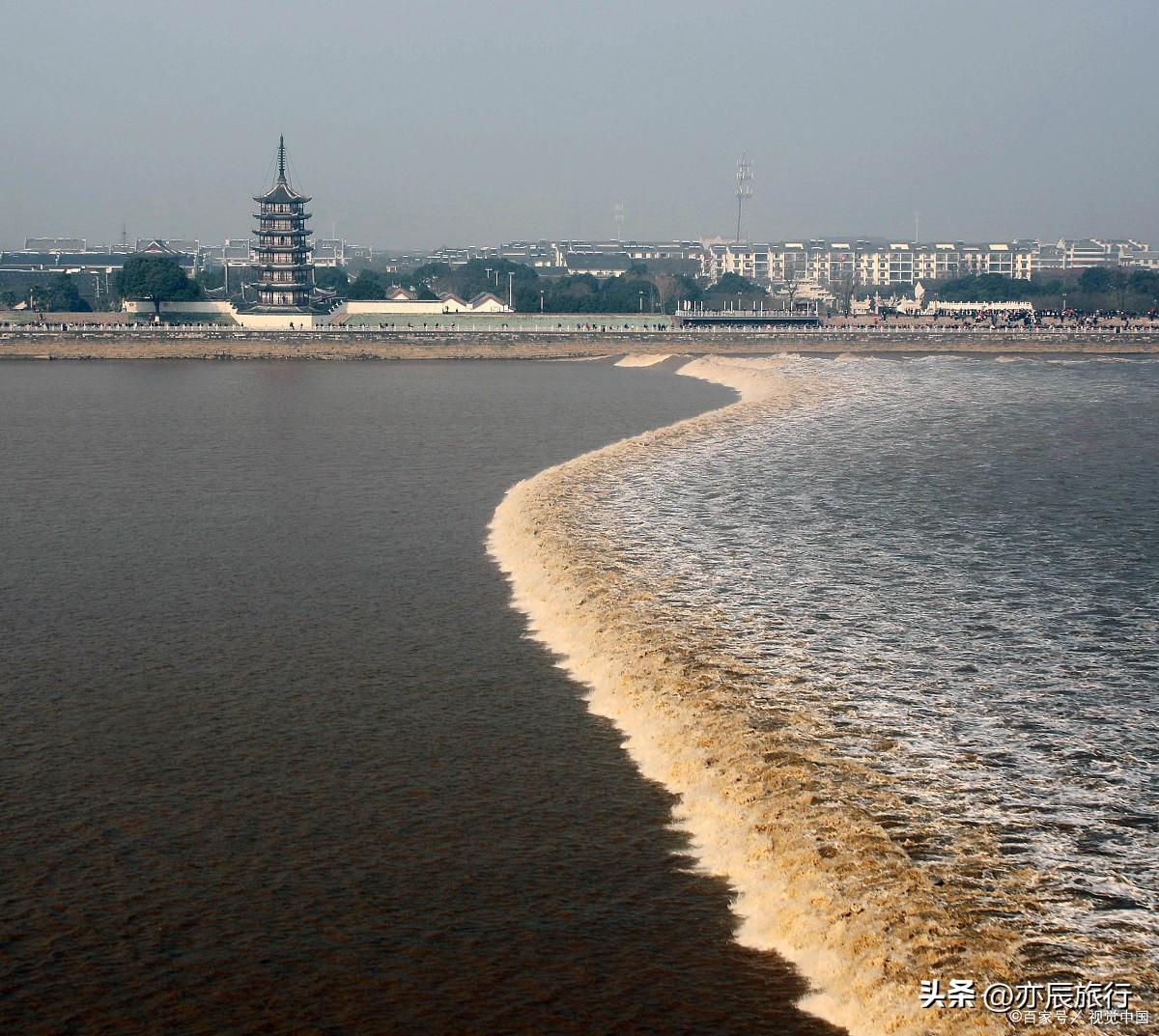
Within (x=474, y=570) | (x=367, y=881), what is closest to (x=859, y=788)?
(x=367, y=881)

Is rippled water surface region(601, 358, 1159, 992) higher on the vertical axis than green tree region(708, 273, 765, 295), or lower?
lower

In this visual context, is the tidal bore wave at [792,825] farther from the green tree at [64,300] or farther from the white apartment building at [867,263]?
the white apartment building at [867,263]

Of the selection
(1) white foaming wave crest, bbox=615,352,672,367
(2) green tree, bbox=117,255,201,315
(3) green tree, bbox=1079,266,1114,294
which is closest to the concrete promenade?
(1) white foaming wave crest, bbox=615,352,672,367

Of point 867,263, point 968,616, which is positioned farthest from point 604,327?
point 867,263

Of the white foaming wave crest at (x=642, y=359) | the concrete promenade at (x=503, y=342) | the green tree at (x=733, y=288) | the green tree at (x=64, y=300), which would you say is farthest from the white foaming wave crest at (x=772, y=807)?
the green tree at (x=733, y=288)

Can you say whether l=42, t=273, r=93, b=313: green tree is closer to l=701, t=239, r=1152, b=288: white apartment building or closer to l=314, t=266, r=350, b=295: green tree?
l=314, t=266, r=350, b=295: green tree
